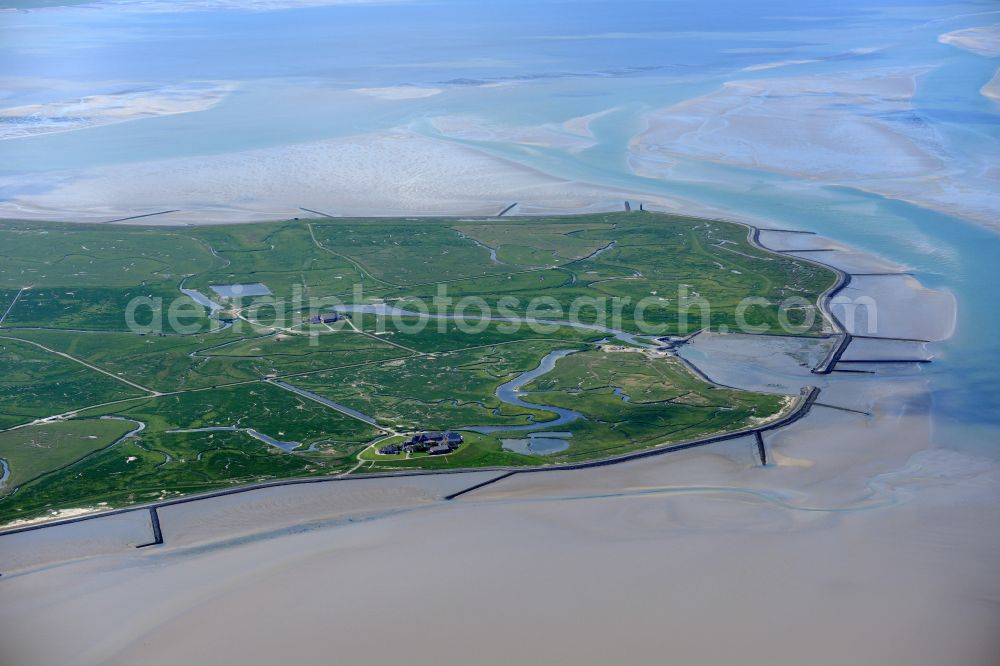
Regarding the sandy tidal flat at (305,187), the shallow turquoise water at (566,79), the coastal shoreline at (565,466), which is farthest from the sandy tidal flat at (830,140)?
the coastal shoreline at (565,466)

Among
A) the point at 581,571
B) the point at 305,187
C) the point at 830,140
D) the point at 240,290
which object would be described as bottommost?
the point at 581,571

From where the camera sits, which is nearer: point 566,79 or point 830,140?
point 830,140

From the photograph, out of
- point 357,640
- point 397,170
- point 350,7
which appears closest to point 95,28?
point 350,7

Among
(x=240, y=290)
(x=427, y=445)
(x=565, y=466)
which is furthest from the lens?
(x=240, y=290)

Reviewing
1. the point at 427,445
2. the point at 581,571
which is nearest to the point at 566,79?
the point at 427,445

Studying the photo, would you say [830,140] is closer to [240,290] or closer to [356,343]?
[356,343]

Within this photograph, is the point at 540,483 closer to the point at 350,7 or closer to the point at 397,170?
the point at 397,170
